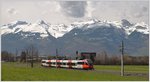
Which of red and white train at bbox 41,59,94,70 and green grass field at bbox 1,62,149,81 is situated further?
red and white train at bbox 41,59,94,70

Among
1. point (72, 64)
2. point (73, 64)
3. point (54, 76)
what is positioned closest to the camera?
point (54, 76)

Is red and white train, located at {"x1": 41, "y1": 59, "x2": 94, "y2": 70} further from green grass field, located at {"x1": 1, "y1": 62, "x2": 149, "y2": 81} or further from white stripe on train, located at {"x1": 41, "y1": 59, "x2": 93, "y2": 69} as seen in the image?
Result: green grass field, located at {"x1": 1, "y1": 62, "x2": 149, "y2": 81}

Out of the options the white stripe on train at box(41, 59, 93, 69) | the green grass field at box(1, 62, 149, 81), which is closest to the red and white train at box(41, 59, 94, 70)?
the white stripe on train at box(41, 59, 93, 69)

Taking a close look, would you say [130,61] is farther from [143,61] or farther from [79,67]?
[79,67]

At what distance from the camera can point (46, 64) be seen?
358 feet

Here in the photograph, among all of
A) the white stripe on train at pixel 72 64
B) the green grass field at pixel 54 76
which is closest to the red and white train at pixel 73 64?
the white stripe on train at pixel 72 64

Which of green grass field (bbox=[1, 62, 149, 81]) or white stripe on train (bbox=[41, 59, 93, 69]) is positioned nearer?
green grass field (bbox=[1, 62, 149, 81])

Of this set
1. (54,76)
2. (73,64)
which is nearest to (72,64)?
(73,64)

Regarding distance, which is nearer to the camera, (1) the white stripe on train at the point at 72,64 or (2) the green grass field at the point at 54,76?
(2) the green grass field at the point at 54,76

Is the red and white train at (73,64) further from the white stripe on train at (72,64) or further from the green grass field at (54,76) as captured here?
the green grass field at (54,76)

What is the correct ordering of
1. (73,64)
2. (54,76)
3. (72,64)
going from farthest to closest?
(72,64), (73,64), (54,76)

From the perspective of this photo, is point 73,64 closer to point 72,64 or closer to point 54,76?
point 72,64

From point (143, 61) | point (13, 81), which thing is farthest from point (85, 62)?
point (143, 61)

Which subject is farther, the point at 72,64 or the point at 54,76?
the point at 72,64
